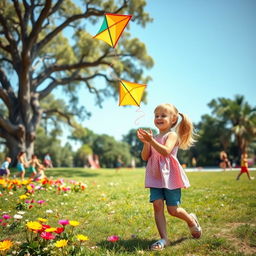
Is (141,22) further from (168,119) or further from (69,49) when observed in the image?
(168,119)

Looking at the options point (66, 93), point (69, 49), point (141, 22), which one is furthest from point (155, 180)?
point (66, 93)

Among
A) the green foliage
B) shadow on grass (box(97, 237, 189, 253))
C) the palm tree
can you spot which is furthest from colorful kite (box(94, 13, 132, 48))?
the green foliage

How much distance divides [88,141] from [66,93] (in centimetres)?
7472

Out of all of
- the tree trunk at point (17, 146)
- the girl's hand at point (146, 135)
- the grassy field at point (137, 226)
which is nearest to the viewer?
the grassy field at point (137, 226)

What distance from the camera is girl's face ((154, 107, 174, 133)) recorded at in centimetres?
337

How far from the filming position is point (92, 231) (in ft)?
12.1

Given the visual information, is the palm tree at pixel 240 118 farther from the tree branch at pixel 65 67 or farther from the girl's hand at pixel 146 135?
the girl's hand at pixel 146 135

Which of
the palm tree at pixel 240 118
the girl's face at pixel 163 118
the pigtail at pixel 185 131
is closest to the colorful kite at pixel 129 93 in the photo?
the girl's face at pixel 163 118

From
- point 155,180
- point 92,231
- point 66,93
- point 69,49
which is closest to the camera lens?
point 155,180

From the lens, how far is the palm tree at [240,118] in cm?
3962

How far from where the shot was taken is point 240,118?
42031 mm

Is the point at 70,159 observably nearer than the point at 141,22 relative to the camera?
No

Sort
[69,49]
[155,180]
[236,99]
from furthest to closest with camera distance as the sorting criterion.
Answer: [236,99]
[69,49]
[155,180]

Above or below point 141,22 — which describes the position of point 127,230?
below
